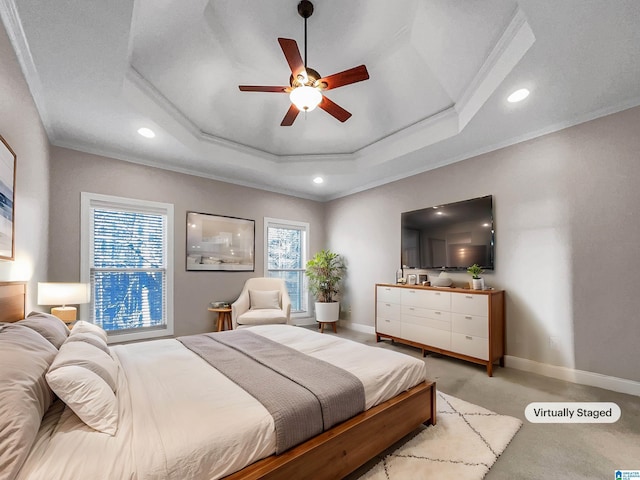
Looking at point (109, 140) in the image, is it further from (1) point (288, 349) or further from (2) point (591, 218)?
(2) point (591, 218)

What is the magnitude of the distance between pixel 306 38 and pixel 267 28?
0.31m

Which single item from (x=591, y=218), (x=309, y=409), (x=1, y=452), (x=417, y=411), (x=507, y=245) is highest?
(x=591, y=218)

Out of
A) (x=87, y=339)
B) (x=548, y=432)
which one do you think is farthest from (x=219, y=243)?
(x=548, y=432)

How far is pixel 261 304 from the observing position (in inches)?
182

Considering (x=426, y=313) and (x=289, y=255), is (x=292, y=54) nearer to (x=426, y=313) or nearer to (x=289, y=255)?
(x=426, y=313)

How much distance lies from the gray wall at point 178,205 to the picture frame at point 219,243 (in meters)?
0.09

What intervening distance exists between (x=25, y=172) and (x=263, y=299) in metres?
3.08

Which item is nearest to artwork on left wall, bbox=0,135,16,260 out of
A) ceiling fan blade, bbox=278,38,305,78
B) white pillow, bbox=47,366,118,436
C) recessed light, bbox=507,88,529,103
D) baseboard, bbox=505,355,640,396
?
white pillow, bbox=47,366,118,436

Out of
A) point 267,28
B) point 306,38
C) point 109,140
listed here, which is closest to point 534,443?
point 306,38

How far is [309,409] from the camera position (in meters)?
1.52

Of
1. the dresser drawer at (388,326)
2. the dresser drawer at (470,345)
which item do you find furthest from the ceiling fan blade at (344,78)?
the dresser drawer at (388,326)

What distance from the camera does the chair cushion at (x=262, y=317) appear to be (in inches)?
162

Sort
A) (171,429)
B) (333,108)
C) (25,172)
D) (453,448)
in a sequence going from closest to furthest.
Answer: (171,429) → (453,448) → (25,172) → (333,108)

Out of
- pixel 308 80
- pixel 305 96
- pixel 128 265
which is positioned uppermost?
pixel 308 80
